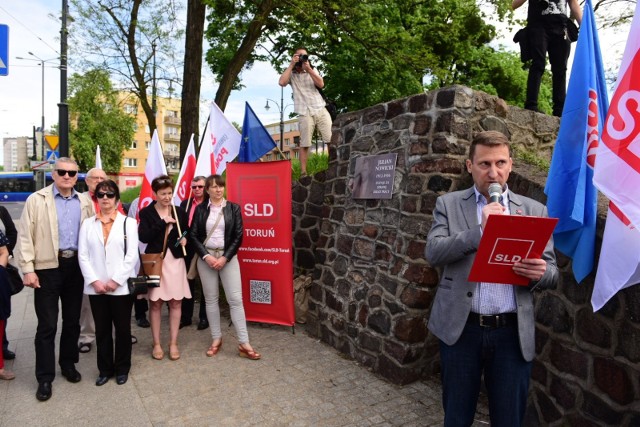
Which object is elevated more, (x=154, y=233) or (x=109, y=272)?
(x=154, y=233)

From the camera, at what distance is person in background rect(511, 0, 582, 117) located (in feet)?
17.2

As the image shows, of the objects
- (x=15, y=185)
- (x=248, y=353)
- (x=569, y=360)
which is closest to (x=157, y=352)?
(x=248, y=353)

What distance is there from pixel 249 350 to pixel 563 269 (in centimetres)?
329

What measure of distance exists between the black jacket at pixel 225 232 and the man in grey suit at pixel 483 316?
302 centimetres

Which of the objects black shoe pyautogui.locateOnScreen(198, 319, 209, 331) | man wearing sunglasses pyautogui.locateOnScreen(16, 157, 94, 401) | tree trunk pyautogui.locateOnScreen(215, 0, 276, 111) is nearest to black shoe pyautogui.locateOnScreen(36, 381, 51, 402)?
man wearing sunglasses pyautogui.locateOnScreen(16, 157, 94, 401)

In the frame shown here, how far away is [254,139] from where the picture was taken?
6770 millimetres

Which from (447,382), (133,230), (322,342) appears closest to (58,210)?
(133,230)

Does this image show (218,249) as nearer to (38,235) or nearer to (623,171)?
(38,235)

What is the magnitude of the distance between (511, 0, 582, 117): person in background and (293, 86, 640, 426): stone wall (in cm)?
78

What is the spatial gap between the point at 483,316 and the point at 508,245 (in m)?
0.49

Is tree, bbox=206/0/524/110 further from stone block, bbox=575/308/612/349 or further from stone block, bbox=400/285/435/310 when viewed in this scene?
stone block, bbox=575/308/612/349

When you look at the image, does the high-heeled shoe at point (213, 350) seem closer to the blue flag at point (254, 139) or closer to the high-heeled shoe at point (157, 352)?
the high-heeled shoe at point (157, 352)

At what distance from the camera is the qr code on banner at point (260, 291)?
6180 millimetres

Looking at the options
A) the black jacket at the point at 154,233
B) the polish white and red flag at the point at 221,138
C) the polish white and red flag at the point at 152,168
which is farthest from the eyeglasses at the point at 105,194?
the polish white and red flag at the point at 221,138
